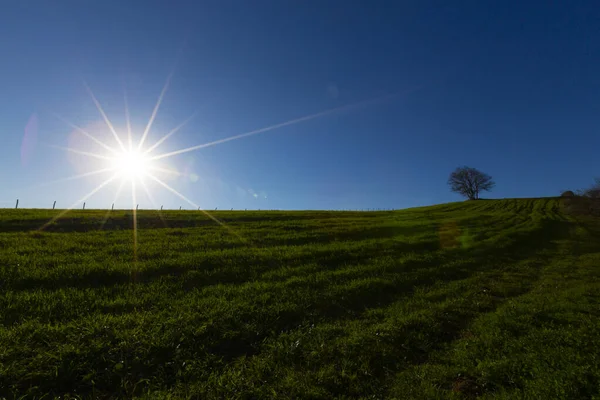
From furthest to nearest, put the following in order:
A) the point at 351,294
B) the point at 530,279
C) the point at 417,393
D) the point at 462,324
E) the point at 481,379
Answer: the point at 530,279 < the point at 351,294 < the point at 462,324 < the point at 481,379 < the point at 417,393

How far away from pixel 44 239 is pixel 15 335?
1392 cm

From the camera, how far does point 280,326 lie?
8195mm

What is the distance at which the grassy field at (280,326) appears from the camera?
18.1 feet

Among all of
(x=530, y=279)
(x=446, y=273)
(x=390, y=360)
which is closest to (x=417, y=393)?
(x=390, y=360)

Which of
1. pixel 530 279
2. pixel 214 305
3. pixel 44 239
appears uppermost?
pixel 44 239

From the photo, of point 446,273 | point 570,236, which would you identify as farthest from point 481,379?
point 570,236

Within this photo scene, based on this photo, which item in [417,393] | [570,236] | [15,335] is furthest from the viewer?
[570,236]

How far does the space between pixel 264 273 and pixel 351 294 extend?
4.05m

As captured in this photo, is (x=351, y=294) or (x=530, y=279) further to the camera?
(x=530, y=279)

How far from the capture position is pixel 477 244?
2347 centimetres

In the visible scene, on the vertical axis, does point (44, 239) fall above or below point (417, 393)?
above

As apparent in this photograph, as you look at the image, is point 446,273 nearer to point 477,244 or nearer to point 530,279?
point 530,279

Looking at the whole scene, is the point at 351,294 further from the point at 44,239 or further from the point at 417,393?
the point at 44,239

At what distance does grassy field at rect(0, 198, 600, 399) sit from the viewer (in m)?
5.53
